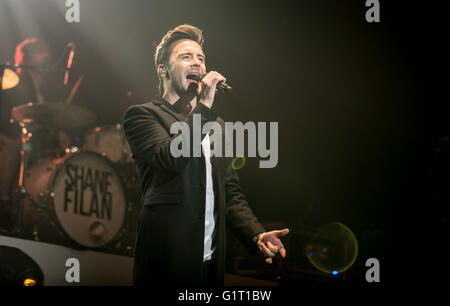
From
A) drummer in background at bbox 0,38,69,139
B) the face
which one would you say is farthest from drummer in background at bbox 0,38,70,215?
the face

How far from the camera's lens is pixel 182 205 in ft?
5.65

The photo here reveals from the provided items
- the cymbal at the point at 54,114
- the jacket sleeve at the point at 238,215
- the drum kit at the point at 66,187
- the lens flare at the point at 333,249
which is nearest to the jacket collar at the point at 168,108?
the jacket sleeve at the point at 238,215

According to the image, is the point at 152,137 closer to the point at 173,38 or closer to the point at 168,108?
the point at 168,108

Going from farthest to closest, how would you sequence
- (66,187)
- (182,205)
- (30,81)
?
(30,81), (66,187), (182,205)

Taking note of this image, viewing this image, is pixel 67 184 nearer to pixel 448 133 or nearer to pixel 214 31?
pixel 214 31

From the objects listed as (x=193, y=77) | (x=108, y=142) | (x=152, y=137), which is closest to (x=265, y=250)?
(x=152, y=137)

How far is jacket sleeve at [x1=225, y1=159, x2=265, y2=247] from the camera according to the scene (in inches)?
75.0

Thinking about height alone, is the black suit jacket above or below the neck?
below

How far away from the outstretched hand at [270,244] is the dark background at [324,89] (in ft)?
6.72

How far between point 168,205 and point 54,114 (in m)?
3.12

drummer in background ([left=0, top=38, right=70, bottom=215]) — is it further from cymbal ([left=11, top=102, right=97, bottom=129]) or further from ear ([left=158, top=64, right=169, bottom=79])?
ear ([left=158, top=64, right=169, bottom=79])

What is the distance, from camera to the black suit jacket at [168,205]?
170cm

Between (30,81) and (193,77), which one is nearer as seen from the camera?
(193,77)
